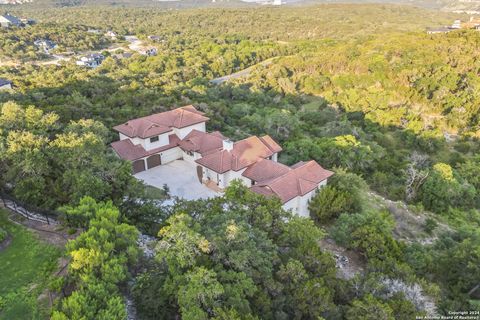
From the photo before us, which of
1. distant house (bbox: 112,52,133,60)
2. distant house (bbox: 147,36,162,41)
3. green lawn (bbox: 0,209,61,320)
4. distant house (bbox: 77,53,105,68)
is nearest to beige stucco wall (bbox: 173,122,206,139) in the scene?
green lawn (bbox: 0,209,61,320)

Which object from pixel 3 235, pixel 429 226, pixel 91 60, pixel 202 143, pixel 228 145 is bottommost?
pixel 91 60

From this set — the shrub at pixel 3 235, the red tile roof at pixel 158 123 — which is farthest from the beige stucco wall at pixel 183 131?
the shrub at pixel 3 235

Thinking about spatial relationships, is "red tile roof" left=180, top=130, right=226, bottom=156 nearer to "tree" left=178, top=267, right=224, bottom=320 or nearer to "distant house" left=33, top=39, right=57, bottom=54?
"tree" left=178, top=267, right=224, bottom=320

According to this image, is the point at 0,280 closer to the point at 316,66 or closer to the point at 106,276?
the point at 106,276

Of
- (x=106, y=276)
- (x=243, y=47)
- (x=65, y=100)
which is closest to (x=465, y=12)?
(x=243, y=47)

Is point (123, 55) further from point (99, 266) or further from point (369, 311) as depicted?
point (369, 311)

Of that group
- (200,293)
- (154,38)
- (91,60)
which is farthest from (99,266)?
(154,38)
